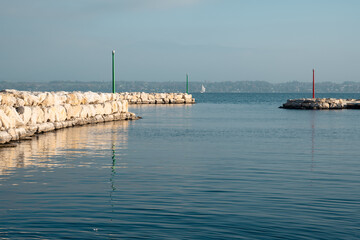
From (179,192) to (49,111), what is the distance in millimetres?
15911

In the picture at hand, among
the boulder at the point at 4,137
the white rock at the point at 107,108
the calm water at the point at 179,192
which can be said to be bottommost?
the calm water at the point at 179,192

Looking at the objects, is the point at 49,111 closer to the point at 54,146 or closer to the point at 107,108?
the point at 54,146

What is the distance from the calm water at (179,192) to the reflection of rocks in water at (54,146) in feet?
0.15

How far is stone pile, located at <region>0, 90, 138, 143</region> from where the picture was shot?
18969mm

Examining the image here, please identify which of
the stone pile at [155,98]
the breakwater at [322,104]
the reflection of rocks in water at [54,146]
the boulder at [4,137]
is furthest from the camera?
the stone pile at [155,98]

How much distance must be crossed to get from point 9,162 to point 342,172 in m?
7.78

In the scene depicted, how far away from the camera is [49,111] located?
24.2 metres

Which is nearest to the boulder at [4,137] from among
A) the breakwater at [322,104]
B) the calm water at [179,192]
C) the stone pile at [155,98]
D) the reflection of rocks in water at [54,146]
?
the reflection of rocks in water at [54,146]

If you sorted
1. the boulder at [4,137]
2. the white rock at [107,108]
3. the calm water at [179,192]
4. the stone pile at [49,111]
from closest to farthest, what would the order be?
the calm water at [179,192] < the boulder at [4,137] < the stone pile at [49,111] < the white rock at [107,108]

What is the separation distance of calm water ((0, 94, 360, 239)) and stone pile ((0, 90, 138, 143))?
1.91 metres

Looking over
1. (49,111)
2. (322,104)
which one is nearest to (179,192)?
(49,111)

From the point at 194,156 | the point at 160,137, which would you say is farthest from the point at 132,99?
the point at 194,156

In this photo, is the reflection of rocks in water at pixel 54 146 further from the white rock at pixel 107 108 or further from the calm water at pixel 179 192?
the white rock at pixel 107 108

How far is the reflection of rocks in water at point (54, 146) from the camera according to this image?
13328 millimetres
